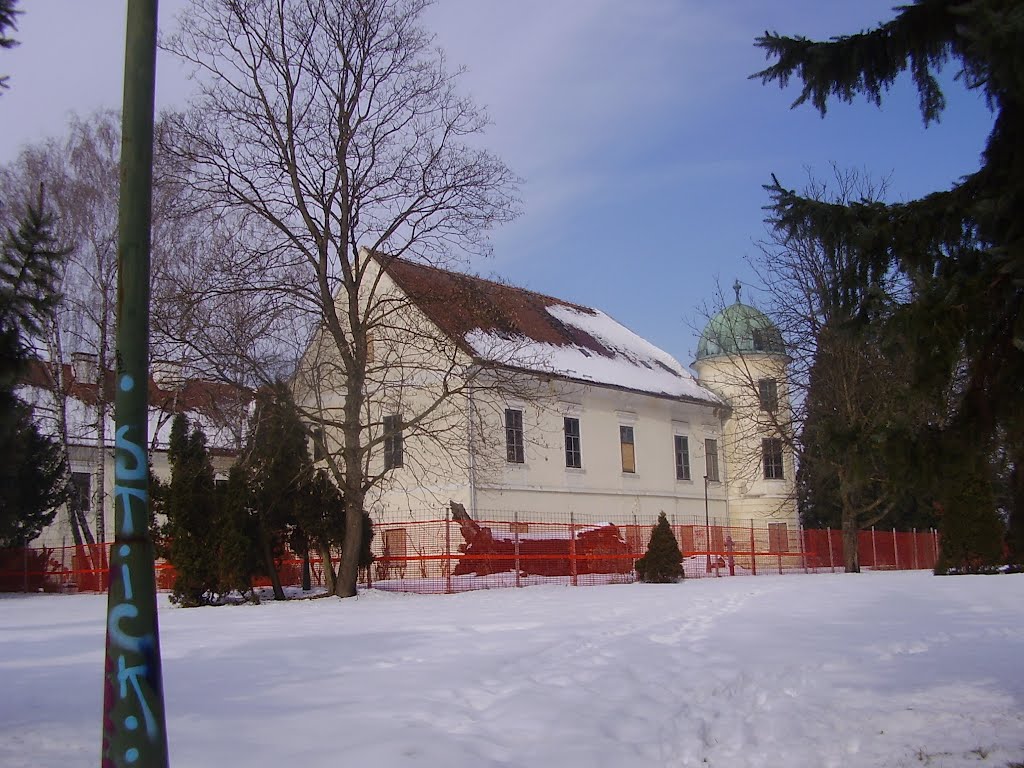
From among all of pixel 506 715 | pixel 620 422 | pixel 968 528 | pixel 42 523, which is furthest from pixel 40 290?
pixel 620 422

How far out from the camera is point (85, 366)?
122 feet

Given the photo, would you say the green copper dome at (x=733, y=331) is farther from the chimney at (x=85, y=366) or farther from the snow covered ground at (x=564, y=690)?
the snow covered ground at (x=564, y=690)

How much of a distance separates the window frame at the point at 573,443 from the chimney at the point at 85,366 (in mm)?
16075

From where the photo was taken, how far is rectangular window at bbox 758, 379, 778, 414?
3347 centimetres

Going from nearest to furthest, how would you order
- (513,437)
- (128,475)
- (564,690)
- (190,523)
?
(128,475), (564,690), (190,523), (513,437)

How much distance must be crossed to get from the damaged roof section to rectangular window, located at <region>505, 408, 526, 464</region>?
2144 millimetres

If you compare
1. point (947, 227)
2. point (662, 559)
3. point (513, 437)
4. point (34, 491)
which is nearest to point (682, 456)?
point (513, 437)

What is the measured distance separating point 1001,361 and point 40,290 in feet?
20.5

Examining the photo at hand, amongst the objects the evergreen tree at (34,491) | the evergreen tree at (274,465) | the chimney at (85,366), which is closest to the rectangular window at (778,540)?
the evergreen tree at (274,465)

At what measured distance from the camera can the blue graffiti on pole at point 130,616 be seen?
461 cm

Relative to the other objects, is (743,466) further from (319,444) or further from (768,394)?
(319,444)

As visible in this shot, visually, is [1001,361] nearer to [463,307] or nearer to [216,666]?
[216,666]

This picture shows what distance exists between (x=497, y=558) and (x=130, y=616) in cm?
2061

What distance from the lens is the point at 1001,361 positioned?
5.95 metres
